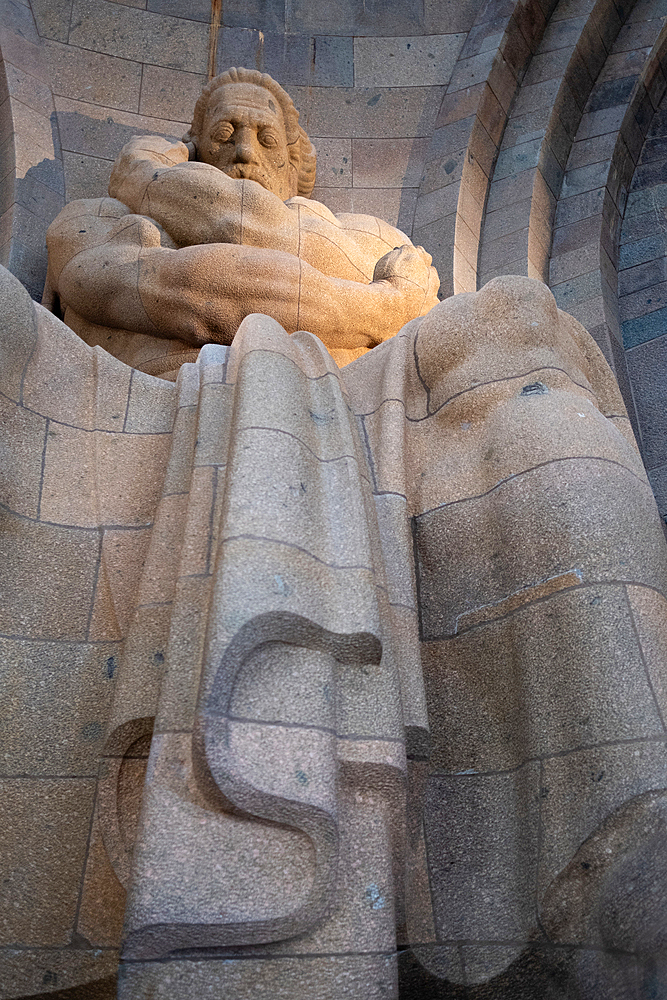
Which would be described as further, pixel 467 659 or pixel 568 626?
pixel 467 659

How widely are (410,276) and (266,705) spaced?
10.9 feet

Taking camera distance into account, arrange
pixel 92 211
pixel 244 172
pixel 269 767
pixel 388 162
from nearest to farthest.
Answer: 1. pixel 269 767
2. pixel 92 211
3. pixel 244 172
4. pixel 388 162

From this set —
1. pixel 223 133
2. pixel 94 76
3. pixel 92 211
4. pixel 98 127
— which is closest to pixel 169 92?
pixel 94 76

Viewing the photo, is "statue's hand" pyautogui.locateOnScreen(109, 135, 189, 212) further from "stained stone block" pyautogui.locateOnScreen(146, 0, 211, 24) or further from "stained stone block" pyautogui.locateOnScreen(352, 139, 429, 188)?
"stained stone block" pyautogui.locateOnScreen(146, 0, 211, 24)

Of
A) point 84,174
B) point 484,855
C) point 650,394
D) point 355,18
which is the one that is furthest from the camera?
point 355,18

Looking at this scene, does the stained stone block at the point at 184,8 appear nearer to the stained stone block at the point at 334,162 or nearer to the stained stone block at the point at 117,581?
the stained stone block at the point at 334,162

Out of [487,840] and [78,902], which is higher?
[487,840]

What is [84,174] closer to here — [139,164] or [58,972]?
[139,164]

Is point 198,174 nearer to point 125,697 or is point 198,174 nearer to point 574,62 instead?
point 125,697

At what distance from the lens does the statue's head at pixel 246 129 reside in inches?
208

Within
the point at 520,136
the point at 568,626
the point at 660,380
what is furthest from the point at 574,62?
the point at 568,626

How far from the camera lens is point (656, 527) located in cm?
268

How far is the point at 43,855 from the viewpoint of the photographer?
2.19 meters

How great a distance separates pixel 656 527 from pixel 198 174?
10.7 feet
